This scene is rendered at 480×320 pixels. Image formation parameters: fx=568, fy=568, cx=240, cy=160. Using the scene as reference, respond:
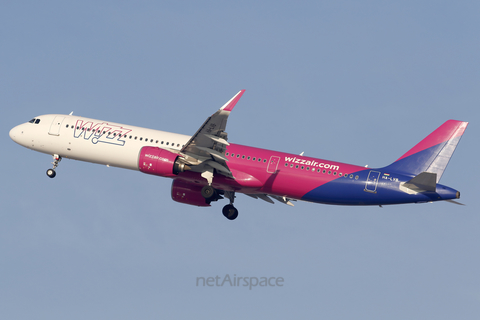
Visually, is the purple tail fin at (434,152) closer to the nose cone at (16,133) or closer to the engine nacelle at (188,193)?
the engine nacelle at (188,193)

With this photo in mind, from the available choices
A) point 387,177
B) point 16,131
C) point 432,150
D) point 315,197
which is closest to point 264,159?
point 315,197

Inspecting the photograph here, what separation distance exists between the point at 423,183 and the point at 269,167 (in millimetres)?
10870

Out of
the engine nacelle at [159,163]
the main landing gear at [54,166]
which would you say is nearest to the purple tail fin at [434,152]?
the engine nacelle at [159,163]

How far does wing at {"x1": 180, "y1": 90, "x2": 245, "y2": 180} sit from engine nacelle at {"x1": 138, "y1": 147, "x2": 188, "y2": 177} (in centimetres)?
87

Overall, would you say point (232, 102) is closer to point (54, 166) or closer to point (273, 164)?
point (273, 164)

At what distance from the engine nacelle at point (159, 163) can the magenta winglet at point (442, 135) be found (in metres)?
16.8

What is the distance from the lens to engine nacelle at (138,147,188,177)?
41.1 m

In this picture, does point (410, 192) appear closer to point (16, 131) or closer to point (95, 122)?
point (95, 122)

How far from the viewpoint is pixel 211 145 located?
40.2 meters

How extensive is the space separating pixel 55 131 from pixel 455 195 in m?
30.9

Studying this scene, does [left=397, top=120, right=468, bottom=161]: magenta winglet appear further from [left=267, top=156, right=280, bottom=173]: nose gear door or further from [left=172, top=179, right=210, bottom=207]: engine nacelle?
[left=172, top=179, right=210, bottom=207]: engine nacelle

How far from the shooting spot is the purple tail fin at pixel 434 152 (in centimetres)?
4141

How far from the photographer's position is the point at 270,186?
4184cm

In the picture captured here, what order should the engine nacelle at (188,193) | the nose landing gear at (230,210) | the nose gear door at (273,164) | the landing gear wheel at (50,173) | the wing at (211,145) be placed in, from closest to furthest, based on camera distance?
the wing at (211,145) < the nose gear door at (273,164) < the engine nacelle at (188,193) < the nose landing gear at (230,210) < the landing gear wheel at (50,173)
